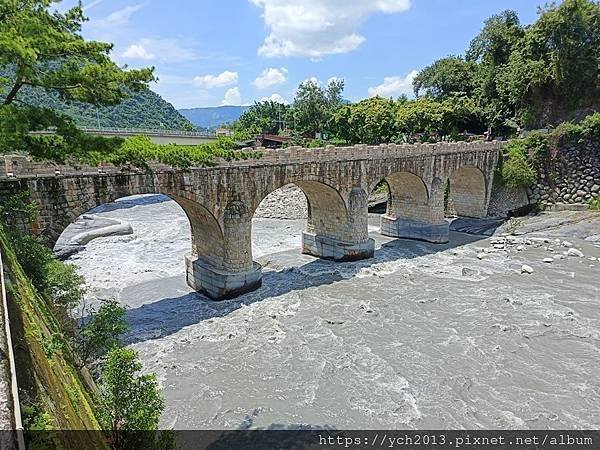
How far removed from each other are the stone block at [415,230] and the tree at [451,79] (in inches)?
883

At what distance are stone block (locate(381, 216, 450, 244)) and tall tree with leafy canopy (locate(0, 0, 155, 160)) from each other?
21.0m

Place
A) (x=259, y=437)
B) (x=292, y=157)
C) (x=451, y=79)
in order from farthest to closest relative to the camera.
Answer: (x=451, y=79), (x=292, y=157), (x=259, y=437)

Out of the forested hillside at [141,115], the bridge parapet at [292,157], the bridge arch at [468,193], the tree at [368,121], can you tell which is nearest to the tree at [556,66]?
the bridge parapet at [292,157]

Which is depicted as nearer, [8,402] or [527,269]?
[8,402]

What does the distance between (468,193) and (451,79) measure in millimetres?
18845

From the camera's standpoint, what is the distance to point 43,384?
537 cm

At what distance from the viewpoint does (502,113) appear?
40969 millimetres

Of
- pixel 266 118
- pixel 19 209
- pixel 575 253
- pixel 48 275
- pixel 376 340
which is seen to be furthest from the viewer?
pixel 266 118

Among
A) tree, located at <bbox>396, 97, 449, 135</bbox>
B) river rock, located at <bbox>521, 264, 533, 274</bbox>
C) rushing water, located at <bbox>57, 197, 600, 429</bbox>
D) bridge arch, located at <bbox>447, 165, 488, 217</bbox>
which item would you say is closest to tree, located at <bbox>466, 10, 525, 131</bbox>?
tree, located at <bbox>396, 97, 449, 135</bbox>

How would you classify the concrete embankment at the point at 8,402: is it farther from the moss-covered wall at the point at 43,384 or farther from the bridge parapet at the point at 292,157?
the bridge parapet at the point at 292,157

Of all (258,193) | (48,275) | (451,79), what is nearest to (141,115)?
(451,79)

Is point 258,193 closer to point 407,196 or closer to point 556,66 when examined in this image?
point 407,196

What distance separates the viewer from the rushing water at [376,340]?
11859 mm

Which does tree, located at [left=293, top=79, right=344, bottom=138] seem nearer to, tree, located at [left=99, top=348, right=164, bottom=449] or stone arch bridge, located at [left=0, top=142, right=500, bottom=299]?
stone arch bridge, located at [left=0, top=142, right=500, bottom=299]
